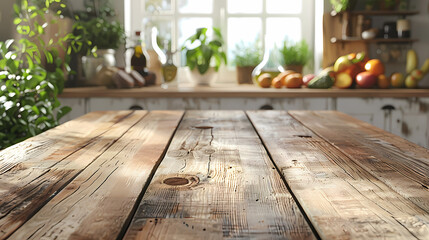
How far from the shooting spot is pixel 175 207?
724mm

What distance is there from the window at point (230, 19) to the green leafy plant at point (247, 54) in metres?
0.04

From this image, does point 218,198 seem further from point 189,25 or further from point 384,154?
point 189,25

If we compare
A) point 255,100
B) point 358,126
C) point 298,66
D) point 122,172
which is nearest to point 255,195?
point 122,172

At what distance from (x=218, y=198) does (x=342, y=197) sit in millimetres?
183

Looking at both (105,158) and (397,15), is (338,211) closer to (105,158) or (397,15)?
(105,158)

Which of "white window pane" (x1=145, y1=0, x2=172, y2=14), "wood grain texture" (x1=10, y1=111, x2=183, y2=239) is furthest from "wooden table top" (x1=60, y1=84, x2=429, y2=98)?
"wood grain texture" (x1=10, y1=111, x2=183, y2=239)

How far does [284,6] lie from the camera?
12.5 ft

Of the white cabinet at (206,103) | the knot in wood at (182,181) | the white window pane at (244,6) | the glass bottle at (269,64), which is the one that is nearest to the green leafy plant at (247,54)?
the glass bottle at (269,64)

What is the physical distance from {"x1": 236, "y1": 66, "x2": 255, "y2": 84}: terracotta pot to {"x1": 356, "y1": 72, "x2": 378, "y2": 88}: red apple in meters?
0.78

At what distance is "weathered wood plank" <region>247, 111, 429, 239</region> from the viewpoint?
628mm

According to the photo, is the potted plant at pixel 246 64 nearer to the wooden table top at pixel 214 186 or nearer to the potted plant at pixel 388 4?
the potted plant at pixel 388 4

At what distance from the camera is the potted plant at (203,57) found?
3445 millimetres

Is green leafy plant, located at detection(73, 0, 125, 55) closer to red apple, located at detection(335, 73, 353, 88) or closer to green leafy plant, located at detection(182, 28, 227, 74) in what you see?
green leafy plant, located at detection(182, 28, 227, 74)

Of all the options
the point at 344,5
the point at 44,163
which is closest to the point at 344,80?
the point at 344,5
